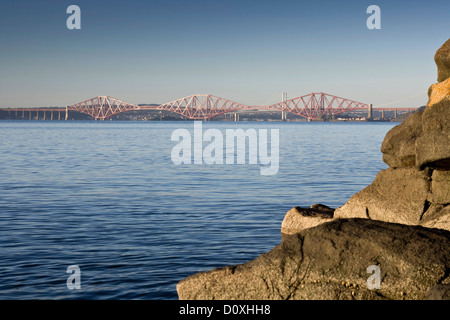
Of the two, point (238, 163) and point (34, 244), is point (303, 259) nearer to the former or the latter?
point (34, 244)

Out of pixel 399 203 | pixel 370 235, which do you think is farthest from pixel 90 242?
pixel 370 235

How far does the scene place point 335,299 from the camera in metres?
6.36

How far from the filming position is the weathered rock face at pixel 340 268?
250 inches

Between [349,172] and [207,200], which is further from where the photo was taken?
[349,172]

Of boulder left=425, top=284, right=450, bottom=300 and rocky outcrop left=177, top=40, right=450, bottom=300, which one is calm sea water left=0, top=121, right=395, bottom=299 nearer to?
rocky outcrop left=177, top=40, right=450, bottom=300

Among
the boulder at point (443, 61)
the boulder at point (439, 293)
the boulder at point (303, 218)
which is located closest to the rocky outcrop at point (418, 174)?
the boulder at point (443, 61)

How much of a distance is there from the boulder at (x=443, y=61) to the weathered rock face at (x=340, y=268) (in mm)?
4101

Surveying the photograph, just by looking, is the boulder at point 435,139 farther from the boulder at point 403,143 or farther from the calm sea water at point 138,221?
the calm sea water at point 138,221

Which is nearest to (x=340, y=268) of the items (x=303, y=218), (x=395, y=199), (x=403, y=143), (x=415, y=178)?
(x=395, y=199)

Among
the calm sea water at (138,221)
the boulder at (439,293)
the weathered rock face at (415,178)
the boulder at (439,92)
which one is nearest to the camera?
the boulder at (439,293)

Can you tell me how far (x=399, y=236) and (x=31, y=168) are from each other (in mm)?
25114

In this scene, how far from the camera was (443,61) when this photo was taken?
1018 centimetres

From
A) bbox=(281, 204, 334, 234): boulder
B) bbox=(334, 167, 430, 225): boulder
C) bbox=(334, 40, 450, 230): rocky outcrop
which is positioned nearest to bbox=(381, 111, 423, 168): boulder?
bbox=(334, 40, 450, 230): rocky outcrop

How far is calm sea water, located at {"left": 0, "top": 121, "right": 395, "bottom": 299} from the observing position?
9.38 m
